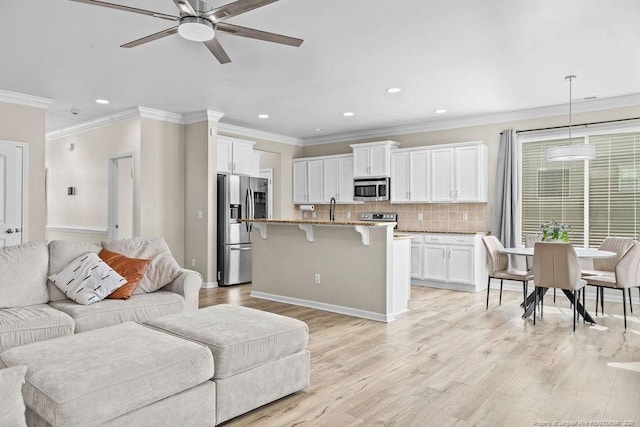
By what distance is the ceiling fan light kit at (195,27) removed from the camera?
108 inches

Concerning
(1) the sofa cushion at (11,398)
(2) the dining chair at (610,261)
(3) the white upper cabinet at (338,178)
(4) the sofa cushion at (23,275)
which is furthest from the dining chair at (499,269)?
(1) the sofa cushion at (11,398)

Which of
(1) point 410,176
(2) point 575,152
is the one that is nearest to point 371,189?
(1) point 410,176

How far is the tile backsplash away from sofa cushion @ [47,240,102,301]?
501cm

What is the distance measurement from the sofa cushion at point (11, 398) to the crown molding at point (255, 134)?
6.12 m

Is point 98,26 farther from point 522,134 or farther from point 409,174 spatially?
point 522,134

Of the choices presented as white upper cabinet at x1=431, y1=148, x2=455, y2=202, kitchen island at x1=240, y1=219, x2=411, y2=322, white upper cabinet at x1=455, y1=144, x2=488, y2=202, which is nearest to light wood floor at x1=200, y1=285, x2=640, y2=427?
kitchen island at x1=240, y1=219, x2=411, y2=322

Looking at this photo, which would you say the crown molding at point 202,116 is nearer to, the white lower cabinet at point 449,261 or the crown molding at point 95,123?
the crown molding at point 95,123

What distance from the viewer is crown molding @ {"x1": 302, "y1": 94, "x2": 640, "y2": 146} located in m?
5.55

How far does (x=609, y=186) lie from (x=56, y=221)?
29.4 ft

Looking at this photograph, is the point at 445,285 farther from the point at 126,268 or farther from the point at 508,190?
the point at 126,268

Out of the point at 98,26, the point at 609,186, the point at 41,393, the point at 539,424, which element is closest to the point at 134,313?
the point at 41,393

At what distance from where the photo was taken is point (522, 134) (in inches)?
246

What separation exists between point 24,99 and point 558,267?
653cm

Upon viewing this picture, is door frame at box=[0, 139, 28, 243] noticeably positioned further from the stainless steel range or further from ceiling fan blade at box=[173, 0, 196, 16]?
the stainless steel range
